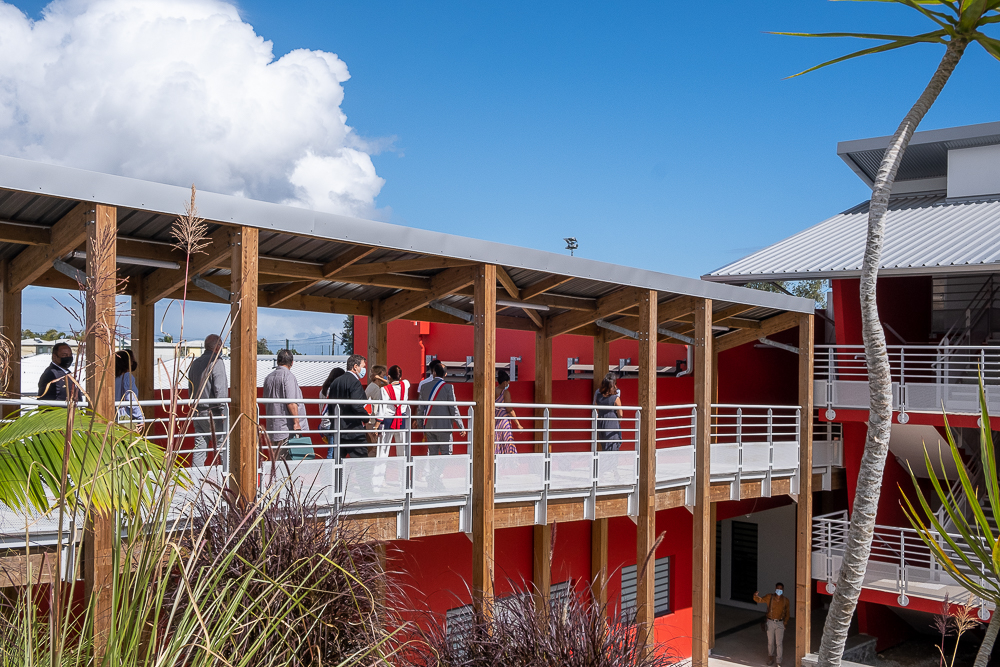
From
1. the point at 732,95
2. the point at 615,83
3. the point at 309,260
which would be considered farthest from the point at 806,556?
the point at 615,83

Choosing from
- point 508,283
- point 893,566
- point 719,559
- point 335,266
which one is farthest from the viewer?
point 719,559

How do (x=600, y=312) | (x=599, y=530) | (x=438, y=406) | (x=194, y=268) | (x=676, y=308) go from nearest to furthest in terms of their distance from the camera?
(x=194, y=268) < (x=438, y=406) < (x=676, y=308) < (x=600, y=312) < (x=599, y=530)

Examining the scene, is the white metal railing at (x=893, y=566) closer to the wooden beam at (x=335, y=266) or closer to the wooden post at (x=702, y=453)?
the wooden post at (x=702, y=453)

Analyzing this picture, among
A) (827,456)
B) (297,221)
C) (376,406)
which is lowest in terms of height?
(827,456)

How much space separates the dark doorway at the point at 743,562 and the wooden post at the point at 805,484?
22.9 feet

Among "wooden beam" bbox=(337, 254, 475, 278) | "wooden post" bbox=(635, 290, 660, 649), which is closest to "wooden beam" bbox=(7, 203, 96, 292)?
"wooden beam" bbox=(337, 254, 475, 278)

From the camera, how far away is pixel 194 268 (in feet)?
24.2

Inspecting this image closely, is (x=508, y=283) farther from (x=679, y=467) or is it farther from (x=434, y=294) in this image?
(x=679, y=467)

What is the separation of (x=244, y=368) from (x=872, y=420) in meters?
4.59

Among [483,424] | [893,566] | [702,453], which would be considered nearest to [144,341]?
[483,424]

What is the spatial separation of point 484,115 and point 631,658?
3082 inches

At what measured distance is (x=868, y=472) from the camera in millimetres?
3742

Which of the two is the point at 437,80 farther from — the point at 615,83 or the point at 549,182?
the point at 549,182

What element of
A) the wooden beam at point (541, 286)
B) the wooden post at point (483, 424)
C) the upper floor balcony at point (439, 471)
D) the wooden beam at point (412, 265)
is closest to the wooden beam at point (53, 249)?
the upper floor balcony at point (439, 471)
